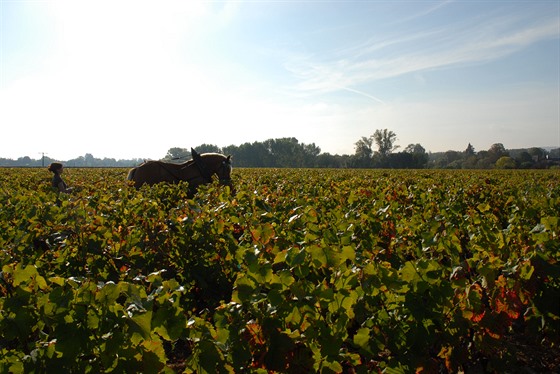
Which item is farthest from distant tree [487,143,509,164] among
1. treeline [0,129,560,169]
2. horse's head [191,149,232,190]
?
horse's head [191,149,232,190]

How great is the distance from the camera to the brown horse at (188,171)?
449 inches

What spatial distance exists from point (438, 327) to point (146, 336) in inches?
67.3

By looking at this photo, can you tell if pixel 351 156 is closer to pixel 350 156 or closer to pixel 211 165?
pixel 350 156

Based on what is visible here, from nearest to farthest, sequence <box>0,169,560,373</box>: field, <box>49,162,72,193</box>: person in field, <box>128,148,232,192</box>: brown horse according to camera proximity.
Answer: <box>0,169,560,373</box>: field
<box>49,162,72,193</box>: person in field
<box>128,148,232,192</box>: brown horse

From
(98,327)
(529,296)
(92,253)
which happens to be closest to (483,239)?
(529,296)

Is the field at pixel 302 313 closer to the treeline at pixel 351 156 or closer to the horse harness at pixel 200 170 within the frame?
the horse harness at pixel 200 170

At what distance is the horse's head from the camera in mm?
11680

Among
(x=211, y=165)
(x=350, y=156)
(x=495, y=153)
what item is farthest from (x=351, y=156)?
(x=211, y=165)

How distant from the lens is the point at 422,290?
7.48 ft

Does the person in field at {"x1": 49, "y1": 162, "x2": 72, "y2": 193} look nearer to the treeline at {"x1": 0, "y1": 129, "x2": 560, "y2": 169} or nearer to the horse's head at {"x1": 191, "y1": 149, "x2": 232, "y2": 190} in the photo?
the horse's head at {"x1": 191, "y1": 149, "x2": 232, "y2": 190}

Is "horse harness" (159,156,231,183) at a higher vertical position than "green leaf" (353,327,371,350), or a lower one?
higher

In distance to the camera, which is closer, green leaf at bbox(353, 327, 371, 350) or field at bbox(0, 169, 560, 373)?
field at bbox(0, 169, 560, 373)

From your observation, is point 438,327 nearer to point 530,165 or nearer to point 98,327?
point 98,327

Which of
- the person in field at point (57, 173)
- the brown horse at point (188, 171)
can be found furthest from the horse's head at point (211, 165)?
the person in field at point (57, 173)
